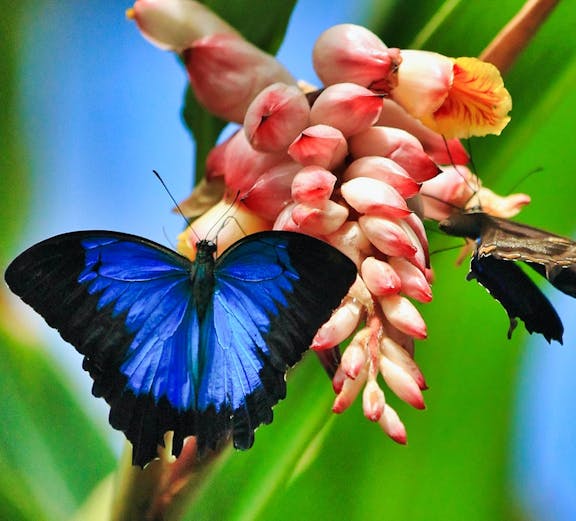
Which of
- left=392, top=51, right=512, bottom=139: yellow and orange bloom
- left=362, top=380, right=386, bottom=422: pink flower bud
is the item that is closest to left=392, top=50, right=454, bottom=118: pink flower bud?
left=392, top=51, right=512, bottom=139: yellow and orange bloom

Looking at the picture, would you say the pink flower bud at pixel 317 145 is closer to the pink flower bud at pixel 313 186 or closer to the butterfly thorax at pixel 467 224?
the pink flower bud at pixel 313 186

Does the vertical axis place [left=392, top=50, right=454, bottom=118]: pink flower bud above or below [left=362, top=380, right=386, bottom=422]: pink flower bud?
above

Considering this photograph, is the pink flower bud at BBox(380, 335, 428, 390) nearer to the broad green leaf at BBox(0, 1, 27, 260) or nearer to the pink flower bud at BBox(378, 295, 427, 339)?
the pink flower bud at BBox(378, 295, 427, 339)

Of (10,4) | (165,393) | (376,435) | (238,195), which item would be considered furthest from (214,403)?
(10,4)

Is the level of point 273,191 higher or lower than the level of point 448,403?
higher

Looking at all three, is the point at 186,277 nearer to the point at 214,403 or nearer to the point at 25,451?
the point at 214,403

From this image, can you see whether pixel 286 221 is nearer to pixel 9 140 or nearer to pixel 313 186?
pixel 313 186

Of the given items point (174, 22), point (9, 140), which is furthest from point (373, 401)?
point (9, 140)
